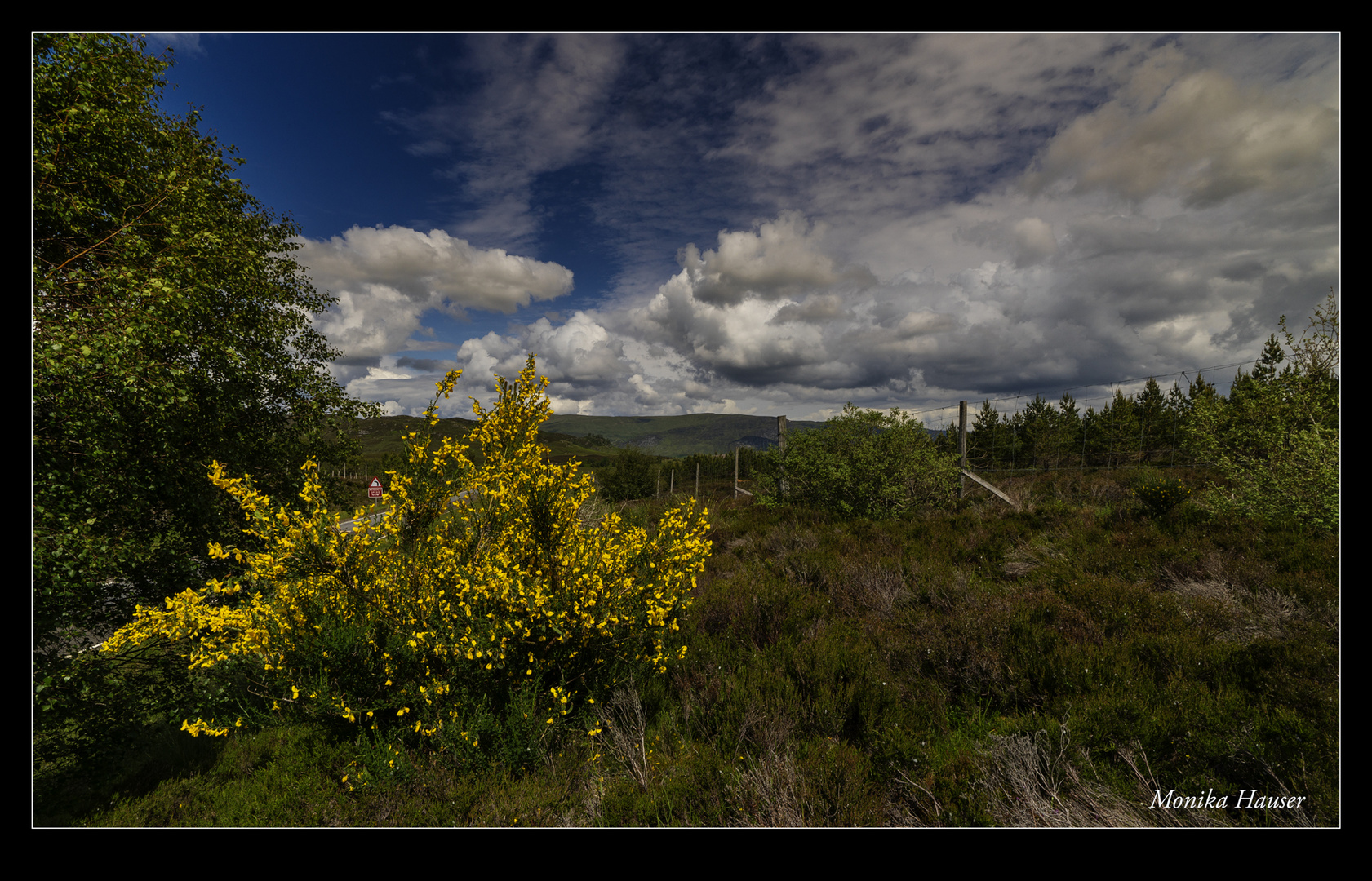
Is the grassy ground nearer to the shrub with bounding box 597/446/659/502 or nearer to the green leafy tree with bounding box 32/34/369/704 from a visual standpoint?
the green leafy tree with bounding box 32/34/369/704

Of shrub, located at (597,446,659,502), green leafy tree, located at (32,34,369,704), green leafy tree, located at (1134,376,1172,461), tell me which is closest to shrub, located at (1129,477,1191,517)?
green leafy tree, located at (32,34,369,704)

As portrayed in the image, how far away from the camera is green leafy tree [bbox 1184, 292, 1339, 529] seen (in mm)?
6227

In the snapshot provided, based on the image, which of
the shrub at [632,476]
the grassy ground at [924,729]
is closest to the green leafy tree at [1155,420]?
the grassy ground at [924,729]

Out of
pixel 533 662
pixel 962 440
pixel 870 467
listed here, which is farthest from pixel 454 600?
pixel 962 440

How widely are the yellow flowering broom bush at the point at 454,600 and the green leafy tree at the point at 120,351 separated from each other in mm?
1658

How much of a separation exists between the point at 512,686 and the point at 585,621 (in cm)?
82

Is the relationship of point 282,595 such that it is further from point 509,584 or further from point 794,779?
point 794,779

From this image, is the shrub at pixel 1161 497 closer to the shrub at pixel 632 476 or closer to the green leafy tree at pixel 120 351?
the green leafy tree at pixel 120 351

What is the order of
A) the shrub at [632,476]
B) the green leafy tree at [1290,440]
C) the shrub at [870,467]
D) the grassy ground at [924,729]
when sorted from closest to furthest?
the grassy ground at [924,729] → the green leafy tree at [1290,440] → the shrub at [870,467] → the shrub at [632,476]

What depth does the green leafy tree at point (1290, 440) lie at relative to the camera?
245 inches

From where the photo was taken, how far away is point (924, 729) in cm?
327

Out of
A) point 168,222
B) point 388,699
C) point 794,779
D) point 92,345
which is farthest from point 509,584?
point 168,222

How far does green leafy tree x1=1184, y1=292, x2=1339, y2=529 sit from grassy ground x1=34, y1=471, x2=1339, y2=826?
35.6 inches

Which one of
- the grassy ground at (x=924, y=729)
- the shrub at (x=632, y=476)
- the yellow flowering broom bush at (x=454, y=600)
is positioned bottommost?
the shrub at (x=632, y=476)
